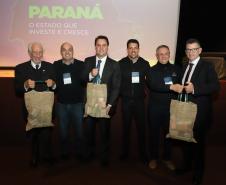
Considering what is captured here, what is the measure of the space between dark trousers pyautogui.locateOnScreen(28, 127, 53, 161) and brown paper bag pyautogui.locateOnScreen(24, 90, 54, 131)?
0.69 feet

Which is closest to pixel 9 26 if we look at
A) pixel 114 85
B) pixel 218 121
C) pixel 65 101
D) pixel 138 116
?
pixel 65 101

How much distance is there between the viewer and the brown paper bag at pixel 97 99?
11.2 feet

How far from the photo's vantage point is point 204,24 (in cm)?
561

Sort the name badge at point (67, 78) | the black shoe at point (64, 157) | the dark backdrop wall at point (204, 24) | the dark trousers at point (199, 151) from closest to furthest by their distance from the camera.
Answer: the dark trousers at point (199, 151), the name badge at point (67, 78), the black shoe at point (64, 157), the dark backdrop wall at point (204, 24)

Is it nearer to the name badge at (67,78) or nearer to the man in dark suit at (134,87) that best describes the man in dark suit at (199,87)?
the man in dark suit at (134,87)

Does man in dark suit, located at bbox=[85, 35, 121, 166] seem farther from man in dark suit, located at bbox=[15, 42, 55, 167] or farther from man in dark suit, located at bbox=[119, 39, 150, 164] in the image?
man in dark suit, located at bbox=[15, 42, 55, 167]

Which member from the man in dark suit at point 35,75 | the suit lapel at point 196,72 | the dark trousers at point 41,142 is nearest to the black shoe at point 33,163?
the dark trousers at point 41,142

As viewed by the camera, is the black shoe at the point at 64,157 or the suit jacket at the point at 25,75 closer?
the suit jacket at the point at 25,75

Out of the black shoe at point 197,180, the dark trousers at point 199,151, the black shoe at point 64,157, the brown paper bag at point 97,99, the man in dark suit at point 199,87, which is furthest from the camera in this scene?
the black shoe at point 64,157

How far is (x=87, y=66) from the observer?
3.60 m

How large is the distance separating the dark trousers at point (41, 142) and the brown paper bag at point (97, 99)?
64 cm

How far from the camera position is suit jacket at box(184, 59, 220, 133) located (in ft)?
9.94

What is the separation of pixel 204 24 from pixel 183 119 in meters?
3.06

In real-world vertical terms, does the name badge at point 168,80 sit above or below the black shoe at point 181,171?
above
